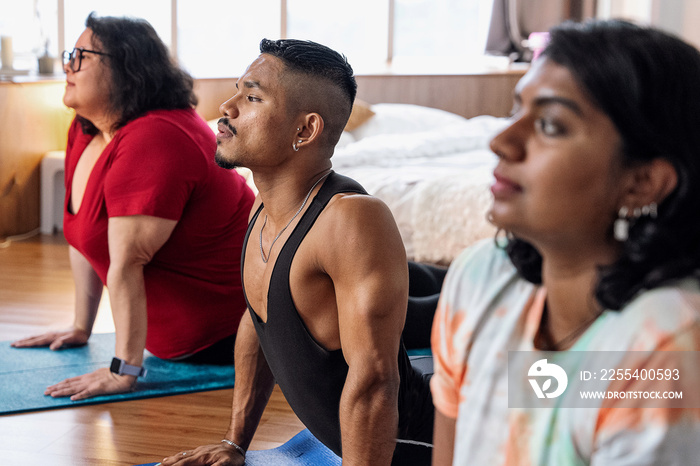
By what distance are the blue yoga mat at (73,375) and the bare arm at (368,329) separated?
103cm

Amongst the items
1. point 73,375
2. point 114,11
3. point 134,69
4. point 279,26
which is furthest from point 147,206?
point 279,26

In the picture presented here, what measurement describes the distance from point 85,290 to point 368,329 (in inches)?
60.6

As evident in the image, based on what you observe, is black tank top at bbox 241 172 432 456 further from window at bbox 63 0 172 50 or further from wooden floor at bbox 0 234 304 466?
window at bbox 63 0 172 50

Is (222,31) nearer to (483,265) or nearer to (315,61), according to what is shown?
(315,61)

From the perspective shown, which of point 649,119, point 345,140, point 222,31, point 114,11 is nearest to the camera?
point 649,119

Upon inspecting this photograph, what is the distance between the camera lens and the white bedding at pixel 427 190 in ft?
9.49

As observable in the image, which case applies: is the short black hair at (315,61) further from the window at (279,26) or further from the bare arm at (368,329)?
the window at (279,26)

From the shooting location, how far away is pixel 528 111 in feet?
2.44

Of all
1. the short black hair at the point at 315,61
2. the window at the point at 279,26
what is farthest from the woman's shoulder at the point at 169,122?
the window at the point at 279,26

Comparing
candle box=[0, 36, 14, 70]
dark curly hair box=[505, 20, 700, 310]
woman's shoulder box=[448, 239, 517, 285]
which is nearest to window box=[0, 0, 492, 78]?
candle box=[0, 36, 14, 70]

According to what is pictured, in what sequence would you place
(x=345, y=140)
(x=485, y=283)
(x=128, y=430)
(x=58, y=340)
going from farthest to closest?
(x=345, y=140) < (x=58, y=340) < (x=128, y=430) < (x=485, y=283)

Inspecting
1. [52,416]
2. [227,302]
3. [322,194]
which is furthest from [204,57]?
[322,194]

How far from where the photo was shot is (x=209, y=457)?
5.27 ft

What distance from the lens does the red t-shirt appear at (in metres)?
2.15
